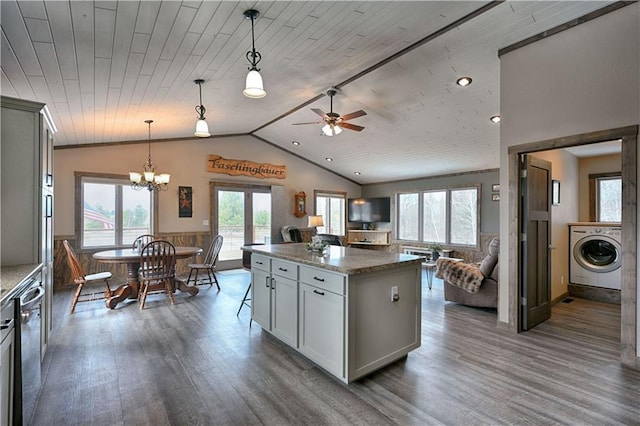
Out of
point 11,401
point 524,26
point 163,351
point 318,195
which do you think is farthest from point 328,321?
point 318,195

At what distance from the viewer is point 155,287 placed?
491cm

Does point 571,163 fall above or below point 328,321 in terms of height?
above

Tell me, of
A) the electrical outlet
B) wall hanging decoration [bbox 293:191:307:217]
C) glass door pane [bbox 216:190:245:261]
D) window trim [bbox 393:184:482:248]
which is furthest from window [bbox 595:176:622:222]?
glass door pane [bbox 216:190:245:261]

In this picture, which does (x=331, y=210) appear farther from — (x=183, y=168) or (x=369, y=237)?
(x=183, y=168)

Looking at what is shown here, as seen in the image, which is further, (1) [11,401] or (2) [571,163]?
(2) [571,163]

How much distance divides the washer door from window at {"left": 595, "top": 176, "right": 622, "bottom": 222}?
1.16m

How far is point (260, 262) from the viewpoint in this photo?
11.5ft

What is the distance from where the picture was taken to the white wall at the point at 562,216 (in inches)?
187

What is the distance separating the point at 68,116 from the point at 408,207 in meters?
7.78

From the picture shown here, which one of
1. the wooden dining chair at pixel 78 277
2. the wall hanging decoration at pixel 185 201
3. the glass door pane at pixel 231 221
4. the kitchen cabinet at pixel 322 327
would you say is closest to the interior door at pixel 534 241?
the kitchen cabinet at pixel 322 327

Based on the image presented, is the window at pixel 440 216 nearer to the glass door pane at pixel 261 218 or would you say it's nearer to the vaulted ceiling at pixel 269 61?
the vaulted ceiling at pixel 269 61

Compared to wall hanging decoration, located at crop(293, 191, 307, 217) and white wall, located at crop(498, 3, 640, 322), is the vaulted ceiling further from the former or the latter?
wall hanging decoration, located at crop(293, 191, 307, 217)

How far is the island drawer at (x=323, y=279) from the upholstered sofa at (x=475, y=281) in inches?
105

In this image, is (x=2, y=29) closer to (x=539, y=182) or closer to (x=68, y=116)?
(x=68, y=116)
